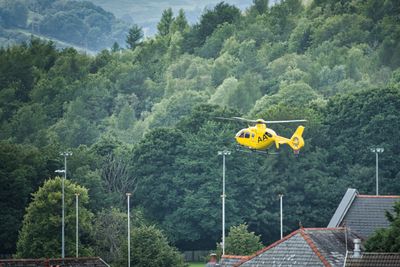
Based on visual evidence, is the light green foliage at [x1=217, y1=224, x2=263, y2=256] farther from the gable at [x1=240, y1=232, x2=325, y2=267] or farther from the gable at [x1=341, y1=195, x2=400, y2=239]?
the gable at [x1=240, y1=232, x2=325, y2=267]

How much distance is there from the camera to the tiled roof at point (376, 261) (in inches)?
2645

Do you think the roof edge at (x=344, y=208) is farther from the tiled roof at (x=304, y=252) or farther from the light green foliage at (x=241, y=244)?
the light green foliage at (x=241, y=244)

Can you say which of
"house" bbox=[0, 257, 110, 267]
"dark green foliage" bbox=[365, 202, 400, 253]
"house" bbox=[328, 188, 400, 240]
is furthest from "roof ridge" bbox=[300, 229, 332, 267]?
"house" bbox=[328, 188, 400, 240]

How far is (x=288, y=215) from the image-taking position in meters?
173

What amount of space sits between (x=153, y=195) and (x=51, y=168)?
31.7 ft

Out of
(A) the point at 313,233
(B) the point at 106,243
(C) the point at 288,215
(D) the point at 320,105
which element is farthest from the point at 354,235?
(D) the point at 320,105

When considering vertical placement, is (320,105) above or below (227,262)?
above

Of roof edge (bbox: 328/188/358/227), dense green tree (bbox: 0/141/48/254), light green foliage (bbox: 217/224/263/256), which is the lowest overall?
light green foliage (bbox: 217/224/263/256)

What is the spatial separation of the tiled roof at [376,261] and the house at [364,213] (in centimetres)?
3046

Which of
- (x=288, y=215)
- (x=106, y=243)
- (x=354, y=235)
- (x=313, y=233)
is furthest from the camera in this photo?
(x=288, y=215)

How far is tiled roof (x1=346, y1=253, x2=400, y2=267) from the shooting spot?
2645 inches

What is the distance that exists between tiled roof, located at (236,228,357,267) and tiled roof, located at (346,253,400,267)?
13885mm

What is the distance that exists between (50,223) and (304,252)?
68.0 m

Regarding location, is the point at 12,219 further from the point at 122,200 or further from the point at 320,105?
the point at 320,105
